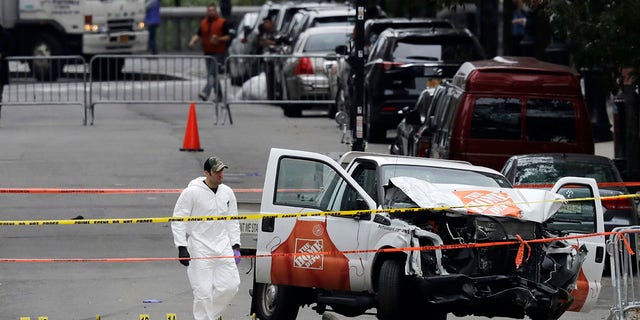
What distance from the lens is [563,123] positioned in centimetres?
1725

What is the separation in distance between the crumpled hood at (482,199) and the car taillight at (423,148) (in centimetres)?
690

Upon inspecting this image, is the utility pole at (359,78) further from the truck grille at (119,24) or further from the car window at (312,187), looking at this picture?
the truck grille at (119,24)

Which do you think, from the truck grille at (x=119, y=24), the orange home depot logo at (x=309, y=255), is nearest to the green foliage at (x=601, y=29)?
the orange home depot logo at (x=309, y=255)

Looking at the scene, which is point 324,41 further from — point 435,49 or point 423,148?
point 423,148

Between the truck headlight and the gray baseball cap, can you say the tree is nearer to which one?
the gray baseball cap

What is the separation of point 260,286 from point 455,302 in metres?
2.37

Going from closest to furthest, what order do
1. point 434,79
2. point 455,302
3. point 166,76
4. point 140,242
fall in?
1. point 455,302
2. point 140,242
3. point 434,79
4. point 166,76

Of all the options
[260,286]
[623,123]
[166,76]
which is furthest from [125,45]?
[260,286]

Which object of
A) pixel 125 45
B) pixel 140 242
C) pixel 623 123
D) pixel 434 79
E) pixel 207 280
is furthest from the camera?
pixel 125 45

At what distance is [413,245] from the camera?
11.0 m

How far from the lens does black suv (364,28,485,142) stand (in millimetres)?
Result: 23125

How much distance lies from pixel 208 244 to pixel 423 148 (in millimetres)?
7209

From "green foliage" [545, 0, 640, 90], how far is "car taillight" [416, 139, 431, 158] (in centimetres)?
211

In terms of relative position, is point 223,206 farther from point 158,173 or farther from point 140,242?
point 158,173
